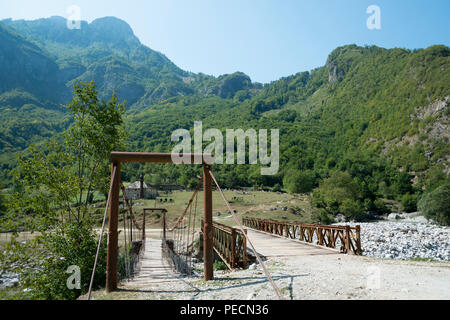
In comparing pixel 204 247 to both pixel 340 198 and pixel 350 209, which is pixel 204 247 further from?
pixel 340 198

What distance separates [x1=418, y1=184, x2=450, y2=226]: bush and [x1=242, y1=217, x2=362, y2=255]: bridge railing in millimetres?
20721

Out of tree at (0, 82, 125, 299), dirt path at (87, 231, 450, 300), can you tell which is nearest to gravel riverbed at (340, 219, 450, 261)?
dirt path at (87, 231, 450, 300)

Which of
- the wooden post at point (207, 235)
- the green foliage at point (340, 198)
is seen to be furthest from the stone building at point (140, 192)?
the wooden post at point (207, 235)

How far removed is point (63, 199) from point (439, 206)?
3657 cm

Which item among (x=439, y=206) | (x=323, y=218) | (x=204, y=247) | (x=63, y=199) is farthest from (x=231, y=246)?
(x=439, y=206)

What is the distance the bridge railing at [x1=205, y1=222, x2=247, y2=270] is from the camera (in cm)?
746

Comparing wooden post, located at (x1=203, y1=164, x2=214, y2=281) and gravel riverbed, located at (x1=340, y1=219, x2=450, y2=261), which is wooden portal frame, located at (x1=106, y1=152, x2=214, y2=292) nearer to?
wooden post, located at (x1=203, y1=164, x2=214, y2=281)

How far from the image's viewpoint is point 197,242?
14.6 metres

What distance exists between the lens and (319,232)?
10.0 meters

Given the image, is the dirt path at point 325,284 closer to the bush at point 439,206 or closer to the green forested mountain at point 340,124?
the bush at point 439,206
